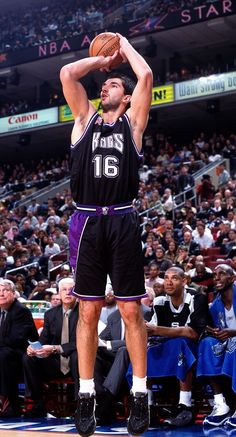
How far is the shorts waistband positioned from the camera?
3584 millimetres

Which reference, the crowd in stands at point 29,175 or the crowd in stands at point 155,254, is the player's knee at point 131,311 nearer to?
the crowd in stands at point 155,254

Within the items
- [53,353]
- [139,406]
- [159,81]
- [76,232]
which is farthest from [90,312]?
[159,81]

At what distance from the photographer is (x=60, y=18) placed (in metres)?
28.0

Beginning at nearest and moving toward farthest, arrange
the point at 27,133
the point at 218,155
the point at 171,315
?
the point at 171,315
the point at 218,155
the point at 27,133

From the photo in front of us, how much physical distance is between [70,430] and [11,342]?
1758 mm

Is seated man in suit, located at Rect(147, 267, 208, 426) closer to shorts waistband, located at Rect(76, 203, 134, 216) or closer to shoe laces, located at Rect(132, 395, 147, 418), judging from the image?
shoe laces, located at Rect(132, 395, 147, 418)

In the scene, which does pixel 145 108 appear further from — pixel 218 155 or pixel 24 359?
pixel 218 155

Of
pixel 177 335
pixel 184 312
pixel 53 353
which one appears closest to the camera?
pixel 177 335

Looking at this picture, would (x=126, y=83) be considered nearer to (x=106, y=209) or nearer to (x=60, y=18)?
(x=106, y=209)

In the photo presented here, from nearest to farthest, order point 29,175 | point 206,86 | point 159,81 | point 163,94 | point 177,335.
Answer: point 177,335, point 206,86, point 163,94, point 159,81, point 29,175

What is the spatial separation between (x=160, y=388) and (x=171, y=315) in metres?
0.70

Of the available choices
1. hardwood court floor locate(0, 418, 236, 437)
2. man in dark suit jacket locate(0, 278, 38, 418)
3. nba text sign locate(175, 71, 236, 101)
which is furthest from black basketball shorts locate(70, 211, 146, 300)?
nba text sign locate(175, 71, 236, 101)

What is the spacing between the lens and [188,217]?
45.8ft

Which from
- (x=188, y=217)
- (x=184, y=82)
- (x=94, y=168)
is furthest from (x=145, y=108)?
(x=184, y=82)
